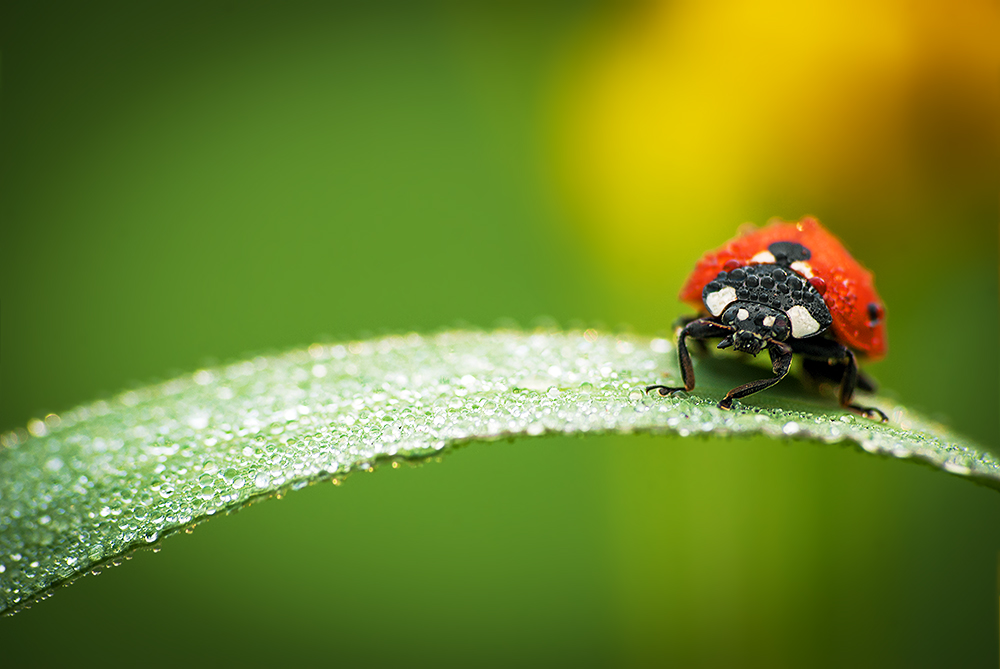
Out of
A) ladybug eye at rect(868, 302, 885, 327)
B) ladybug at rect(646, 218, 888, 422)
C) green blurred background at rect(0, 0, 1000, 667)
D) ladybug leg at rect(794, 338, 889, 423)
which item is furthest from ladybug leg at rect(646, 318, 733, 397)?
green blurred background at rect(0, 0, 1000, 667)

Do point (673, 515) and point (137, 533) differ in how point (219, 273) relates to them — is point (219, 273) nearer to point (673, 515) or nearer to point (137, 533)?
point (673, 515)

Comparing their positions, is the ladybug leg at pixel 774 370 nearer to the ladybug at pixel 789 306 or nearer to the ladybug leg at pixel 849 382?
the ladybug at pixel 789 306

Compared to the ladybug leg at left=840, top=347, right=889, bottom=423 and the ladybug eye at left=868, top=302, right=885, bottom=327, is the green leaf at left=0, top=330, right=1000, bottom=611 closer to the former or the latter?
the ladybug leg at left=840, top=347, right=889, bottom=423

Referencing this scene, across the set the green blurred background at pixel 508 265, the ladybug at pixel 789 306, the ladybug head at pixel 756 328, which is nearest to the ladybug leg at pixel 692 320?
the ladybug at pixel 789 306

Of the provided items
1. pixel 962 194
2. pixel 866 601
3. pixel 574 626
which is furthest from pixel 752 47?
pixel 574 626

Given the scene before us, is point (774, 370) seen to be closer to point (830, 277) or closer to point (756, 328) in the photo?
point (756, 328)

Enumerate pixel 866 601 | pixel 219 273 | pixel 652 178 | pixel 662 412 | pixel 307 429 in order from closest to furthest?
pixel 662 412 → pixel 307 429 → pixel 866 601 → pixel 652 178 → pixel 219 273

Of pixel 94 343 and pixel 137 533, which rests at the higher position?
pixel 94 343

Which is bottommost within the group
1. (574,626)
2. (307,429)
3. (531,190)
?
(307,429)

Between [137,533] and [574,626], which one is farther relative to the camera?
[574,626]
